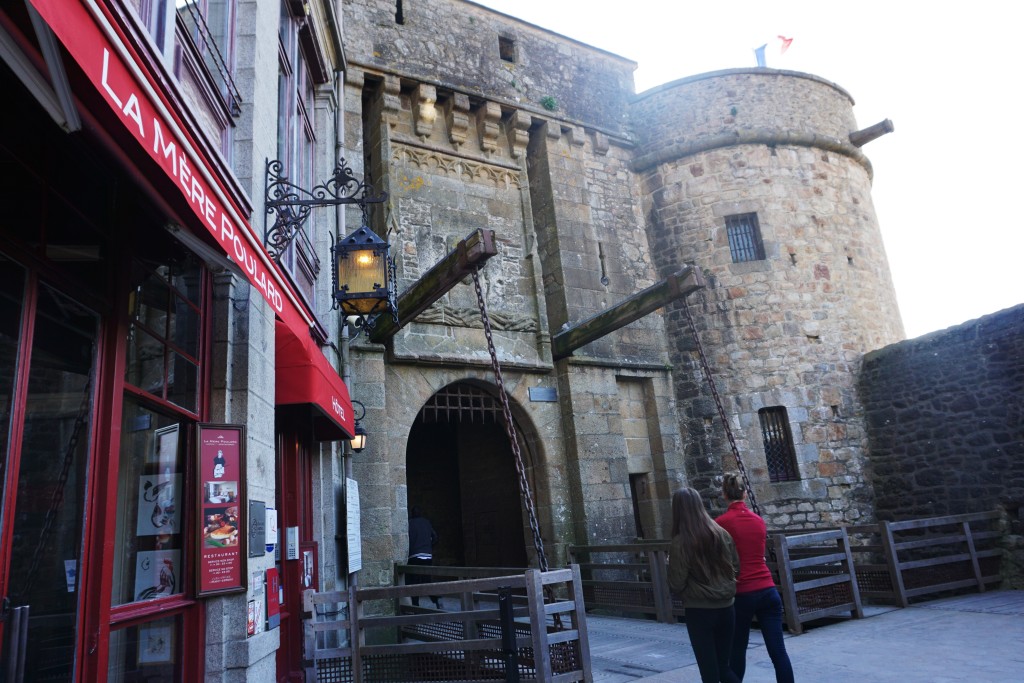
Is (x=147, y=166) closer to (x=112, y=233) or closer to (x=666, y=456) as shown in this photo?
(x=112, y=233)

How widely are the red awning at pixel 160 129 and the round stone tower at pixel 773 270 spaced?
27.0 ft

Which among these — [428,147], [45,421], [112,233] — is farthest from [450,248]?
[45,421]

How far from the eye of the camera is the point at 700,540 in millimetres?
3723

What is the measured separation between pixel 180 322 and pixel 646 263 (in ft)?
30.2

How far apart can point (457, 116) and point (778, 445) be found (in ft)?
24.0

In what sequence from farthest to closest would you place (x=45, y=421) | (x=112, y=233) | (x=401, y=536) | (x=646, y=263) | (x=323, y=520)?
(x=646, y=263) < (x=401, y=536) < (x=323, y=520) < (x=112, y=233) < (x=45, y=421)

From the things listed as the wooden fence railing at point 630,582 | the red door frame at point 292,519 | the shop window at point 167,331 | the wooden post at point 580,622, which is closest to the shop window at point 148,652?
the shop window at point 167,331

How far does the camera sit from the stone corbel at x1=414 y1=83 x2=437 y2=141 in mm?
10109

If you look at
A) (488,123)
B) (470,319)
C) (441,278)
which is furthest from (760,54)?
(441,278)

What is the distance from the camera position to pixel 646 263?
465 inches

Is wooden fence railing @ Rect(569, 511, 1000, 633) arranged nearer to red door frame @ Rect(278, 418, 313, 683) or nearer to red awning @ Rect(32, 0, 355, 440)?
red door frame @ Rect(278, 418, 313, 683)

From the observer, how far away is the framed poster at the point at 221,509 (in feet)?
11.5

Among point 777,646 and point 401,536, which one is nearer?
point 777,646

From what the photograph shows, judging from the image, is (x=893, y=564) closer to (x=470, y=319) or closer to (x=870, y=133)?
(x=470, y=319)
